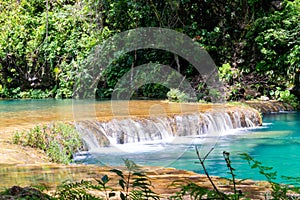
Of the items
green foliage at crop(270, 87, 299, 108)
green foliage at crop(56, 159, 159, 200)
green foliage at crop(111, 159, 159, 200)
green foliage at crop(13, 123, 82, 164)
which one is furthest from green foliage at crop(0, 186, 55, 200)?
green foliage at crop(270, 87, 299, 108)

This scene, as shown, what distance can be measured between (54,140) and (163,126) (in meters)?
3.36

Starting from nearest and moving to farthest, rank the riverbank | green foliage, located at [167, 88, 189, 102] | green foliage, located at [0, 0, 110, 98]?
1. the riverbank
2. green foliage, located at [167, 88, 189, 102]
3. green foliage, located at [0, 0, 110, 98]

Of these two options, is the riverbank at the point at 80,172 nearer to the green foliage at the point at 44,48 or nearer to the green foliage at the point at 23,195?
the green foliage at the point at 23,195

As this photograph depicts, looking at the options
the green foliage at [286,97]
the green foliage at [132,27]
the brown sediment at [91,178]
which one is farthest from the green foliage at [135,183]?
the green foliage at [132,27]

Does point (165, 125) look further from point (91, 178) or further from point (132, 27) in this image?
point (132, 27)

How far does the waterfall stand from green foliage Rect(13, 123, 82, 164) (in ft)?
1.30

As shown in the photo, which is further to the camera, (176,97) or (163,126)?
(176,97)

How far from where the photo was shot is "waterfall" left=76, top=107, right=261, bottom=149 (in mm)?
10219

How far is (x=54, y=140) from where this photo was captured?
9016mm

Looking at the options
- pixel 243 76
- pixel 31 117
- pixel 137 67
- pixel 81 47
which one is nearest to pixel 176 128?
pixel 31 117

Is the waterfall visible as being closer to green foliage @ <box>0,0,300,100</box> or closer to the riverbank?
the riverbank

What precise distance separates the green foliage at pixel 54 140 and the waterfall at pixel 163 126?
396 millimetres

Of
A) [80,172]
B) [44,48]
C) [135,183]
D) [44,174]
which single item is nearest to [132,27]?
[44,48]

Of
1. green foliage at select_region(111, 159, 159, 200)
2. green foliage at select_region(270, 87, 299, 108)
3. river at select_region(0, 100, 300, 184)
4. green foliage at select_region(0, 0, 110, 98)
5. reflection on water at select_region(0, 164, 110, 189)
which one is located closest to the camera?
green foliage at select_region(111, 159, 159, 200)
